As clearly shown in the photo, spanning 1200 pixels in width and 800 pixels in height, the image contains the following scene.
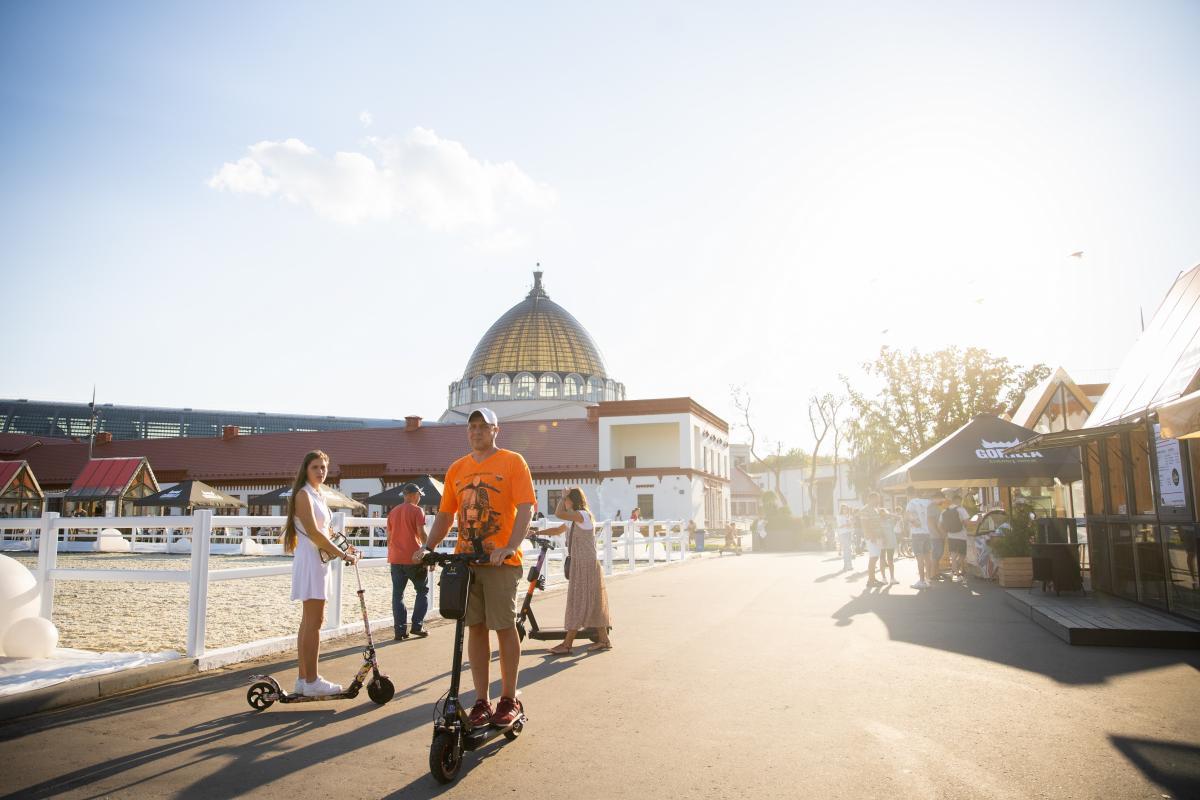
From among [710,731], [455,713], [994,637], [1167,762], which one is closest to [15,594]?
[455,713]

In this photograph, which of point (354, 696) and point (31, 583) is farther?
point (31, 583)

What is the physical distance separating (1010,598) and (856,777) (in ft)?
33.5

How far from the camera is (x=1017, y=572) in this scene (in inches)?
579

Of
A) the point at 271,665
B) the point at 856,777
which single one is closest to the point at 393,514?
the point at 271,665

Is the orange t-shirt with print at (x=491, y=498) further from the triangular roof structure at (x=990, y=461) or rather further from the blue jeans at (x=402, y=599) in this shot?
the triangular roof structure at (x=990, y=461)

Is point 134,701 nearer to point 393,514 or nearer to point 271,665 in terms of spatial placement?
point 271,665

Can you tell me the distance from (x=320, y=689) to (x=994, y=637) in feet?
24.5

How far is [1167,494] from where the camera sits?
10.1 m

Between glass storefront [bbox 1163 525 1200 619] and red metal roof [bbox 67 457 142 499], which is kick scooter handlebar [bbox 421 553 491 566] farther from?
red metal roof [bbox 67 457 142 499]

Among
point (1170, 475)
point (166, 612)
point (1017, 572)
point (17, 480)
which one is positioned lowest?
point (166, 612)

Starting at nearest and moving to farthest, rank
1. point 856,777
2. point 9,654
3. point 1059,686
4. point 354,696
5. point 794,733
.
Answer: point 856,777 → point 794,733 → point 354,696 → point 1059,686 → point 9,654

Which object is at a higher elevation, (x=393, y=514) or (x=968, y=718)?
(x=393, y=514)

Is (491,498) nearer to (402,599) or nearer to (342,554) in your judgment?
(342,554)

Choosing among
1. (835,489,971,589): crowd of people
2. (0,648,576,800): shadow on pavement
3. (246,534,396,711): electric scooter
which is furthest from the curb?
(835,489,971,589): crowd of people
